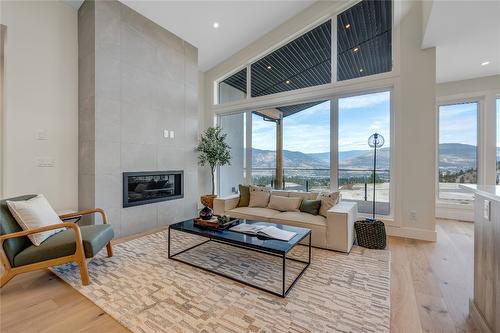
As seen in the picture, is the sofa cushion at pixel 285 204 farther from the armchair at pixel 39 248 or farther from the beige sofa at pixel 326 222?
the armchair at pixel 39 248

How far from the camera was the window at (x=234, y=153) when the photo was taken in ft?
18.2

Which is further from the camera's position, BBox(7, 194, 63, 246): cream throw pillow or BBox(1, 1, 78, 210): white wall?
BBox(1, 1, 78, 210): white wall

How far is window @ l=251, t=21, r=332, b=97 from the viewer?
4.30 m

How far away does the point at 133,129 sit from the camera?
149 inches

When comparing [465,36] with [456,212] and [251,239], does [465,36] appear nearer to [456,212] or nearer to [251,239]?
[456,212]

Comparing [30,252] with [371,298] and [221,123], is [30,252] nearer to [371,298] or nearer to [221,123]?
[371,298]

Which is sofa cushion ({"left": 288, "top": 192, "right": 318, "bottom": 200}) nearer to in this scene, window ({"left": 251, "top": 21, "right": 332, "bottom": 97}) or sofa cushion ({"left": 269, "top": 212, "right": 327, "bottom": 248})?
sofa cushion ({"left": 269, "top": 212, "right": 327, "bottom": 248})

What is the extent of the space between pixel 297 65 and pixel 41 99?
14.3 ft

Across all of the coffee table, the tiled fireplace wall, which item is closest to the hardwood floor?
the coffee table

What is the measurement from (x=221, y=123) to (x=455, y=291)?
511 centimetres

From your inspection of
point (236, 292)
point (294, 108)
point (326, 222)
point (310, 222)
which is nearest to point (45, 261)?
point (236, 292)

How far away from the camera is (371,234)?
3131mm

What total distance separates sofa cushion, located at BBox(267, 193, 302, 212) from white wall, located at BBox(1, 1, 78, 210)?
3207mm

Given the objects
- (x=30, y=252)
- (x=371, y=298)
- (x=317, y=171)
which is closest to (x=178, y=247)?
(x=30, y=252)
